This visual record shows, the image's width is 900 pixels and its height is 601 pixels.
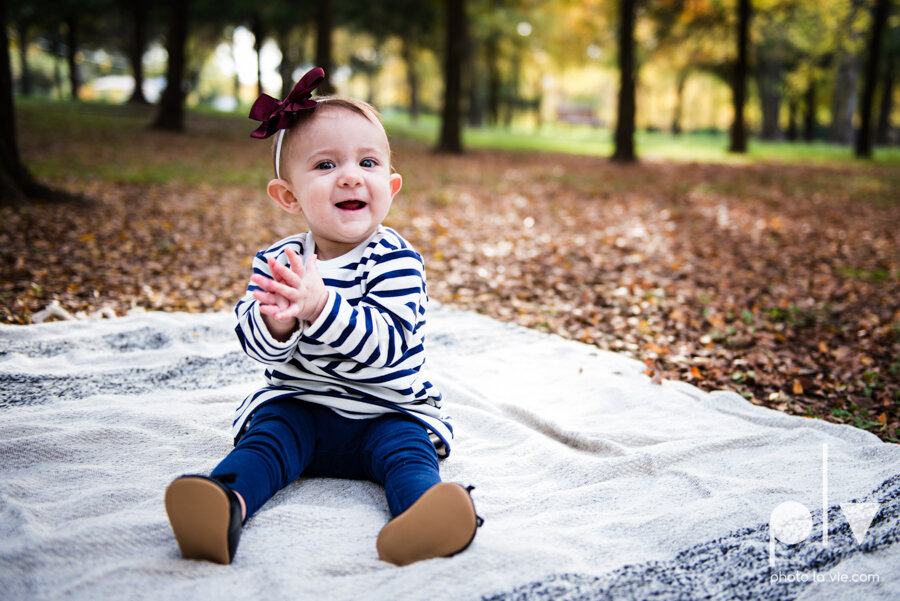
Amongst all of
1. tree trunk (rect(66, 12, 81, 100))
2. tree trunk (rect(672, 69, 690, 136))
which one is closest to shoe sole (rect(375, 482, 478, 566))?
tree trunk (rect(66, 12, 81, 100))

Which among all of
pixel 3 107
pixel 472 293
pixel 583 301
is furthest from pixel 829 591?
pixel 3 107

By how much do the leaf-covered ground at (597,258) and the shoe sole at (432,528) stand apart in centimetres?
208

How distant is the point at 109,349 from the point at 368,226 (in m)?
2.24

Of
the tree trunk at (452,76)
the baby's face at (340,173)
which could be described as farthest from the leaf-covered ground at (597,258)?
the tree trunk at (452,76)

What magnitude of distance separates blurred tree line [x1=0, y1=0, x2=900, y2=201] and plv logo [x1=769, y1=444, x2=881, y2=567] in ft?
24.5

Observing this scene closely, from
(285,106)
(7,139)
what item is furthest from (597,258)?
(7,139)

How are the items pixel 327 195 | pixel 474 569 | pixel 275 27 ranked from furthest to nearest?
pixel 275 27, pixel 327 195, pixel 474 569

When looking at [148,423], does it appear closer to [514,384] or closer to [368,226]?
[368,226]

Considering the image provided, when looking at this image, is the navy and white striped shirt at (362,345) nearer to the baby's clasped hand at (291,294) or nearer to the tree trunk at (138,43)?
the baby's clasped hand at (291,294)

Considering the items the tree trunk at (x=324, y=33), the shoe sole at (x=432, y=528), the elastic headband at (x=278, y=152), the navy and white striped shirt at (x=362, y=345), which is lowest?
the shoe sole at (x=432, y=528)

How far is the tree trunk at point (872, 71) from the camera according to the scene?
57.1ft

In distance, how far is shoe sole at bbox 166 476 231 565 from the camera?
1.80 m

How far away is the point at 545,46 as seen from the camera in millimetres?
28625

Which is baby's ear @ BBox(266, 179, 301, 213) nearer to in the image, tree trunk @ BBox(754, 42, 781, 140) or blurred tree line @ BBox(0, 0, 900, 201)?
blurred tree line @ BBox(0, 0, 900, 201)
